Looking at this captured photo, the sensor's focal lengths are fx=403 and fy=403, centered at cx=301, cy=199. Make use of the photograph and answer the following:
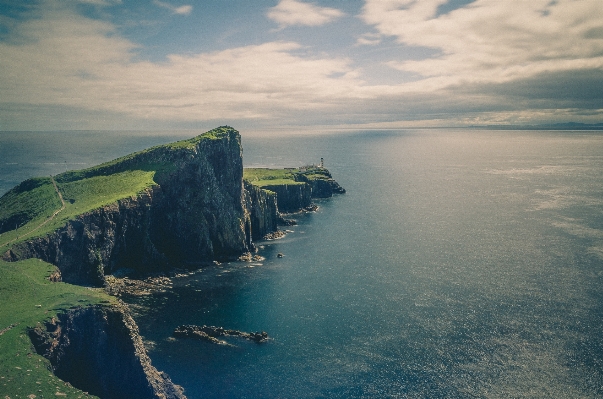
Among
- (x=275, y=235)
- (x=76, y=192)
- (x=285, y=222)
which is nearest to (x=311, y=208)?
(x=285, y=222)

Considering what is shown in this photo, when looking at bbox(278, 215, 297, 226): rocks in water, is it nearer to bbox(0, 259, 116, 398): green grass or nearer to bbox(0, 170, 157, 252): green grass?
bbox(0, 170, 157, 252): green grass

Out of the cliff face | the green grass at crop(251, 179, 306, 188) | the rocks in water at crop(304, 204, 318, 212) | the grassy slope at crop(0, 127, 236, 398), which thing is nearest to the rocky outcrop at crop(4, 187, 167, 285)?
the cliff face

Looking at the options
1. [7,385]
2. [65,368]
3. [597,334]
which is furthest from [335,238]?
[7,385]

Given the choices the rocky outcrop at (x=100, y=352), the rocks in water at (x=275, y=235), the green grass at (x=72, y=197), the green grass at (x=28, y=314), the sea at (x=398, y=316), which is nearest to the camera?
the green grass at (x=28, y=314)

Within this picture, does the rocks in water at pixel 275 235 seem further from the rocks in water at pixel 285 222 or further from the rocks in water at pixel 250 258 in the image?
the rocks in water at pixel 250 258

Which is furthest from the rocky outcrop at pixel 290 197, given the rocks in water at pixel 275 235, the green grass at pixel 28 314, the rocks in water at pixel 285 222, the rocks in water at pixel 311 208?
the green grass at pixel 28 314

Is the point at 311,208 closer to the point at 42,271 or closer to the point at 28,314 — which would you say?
the point at 42,271
